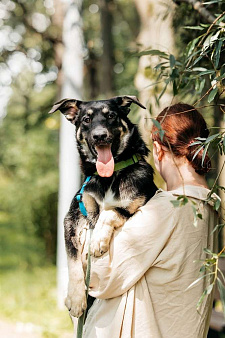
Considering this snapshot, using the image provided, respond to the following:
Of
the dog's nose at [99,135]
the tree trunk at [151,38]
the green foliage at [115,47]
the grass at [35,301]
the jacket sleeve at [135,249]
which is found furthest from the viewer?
the green foliage at [115,47]

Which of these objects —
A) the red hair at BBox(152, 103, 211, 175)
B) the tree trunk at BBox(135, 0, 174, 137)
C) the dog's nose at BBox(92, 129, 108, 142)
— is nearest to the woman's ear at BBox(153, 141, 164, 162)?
the red hair at BBox(152, 103, 211, 175)

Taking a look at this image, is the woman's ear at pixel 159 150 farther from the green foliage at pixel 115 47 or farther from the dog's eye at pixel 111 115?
the green foliage at pixel 115 47

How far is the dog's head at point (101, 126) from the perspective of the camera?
3279mm

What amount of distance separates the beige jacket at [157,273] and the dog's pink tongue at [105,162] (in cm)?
58

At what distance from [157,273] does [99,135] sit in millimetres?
1152

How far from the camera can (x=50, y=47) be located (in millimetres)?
11219

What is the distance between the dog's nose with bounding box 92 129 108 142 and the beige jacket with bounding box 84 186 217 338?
0.92 metres

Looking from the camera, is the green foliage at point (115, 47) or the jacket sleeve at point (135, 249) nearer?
the jacket sleeve at point (135, 249)

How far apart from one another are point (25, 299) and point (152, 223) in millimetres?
7303

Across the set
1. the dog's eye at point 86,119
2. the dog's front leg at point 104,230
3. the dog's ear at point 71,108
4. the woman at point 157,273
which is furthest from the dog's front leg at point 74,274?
the dog's ear at point 71,108

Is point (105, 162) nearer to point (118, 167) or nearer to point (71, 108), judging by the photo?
point (118, 167)

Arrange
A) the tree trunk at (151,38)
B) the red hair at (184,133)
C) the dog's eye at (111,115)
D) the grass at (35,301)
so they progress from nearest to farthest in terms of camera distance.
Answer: the red hair at (184,133), the dog's eye at (111,115), the tree trunk at (151,38), the grass at (35,301)

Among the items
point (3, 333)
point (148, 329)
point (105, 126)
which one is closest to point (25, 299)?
point (3, 333)

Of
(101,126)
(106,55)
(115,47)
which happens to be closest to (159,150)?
(101,126)
